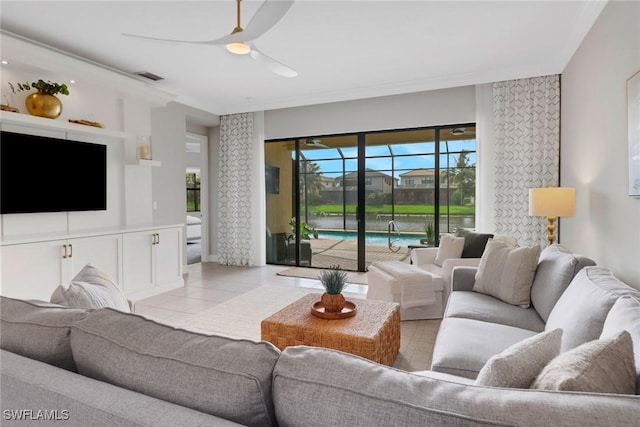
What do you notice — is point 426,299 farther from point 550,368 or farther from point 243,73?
point 243,73

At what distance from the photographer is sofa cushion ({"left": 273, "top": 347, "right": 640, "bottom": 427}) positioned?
24.2 inches

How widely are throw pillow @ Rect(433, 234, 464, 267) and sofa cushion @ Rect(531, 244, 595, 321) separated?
133 cm

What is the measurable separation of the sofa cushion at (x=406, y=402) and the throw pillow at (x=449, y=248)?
129 inches

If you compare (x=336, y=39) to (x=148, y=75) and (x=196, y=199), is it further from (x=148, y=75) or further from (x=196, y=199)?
(x=196, y=199)

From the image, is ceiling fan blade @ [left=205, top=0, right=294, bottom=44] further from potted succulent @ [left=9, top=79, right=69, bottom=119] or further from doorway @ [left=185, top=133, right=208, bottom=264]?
doorway @ [left=185, top=133, right=208, bottom=264]

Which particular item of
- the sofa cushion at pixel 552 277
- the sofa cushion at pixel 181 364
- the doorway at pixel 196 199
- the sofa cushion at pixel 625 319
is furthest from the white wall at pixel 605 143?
the doorway at pixel 196 199

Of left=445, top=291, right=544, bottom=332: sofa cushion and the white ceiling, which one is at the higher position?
the white ceiling

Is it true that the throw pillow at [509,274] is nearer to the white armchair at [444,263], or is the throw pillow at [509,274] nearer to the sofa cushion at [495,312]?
the sofa cushion at [495,312]

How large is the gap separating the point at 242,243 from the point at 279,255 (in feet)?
2.29

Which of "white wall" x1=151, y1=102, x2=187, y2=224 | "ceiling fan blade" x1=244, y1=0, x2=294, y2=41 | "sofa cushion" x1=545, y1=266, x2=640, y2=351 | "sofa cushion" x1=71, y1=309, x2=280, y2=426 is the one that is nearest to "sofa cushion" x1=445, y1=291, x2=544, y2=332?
→ "sofa cushion" x1=545, y1=266, x2=640, y2=351

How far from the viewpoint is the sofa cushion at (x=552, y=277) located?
2.06m

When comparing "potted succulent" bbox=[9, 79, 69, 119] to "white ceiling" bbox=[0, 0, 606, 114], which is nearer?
"white ceiling" bbox=[0, 0, 606, 114]

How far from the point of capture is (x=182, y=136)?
5.58m

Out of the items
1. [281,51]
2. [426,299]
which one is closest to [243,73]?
[281,51]
